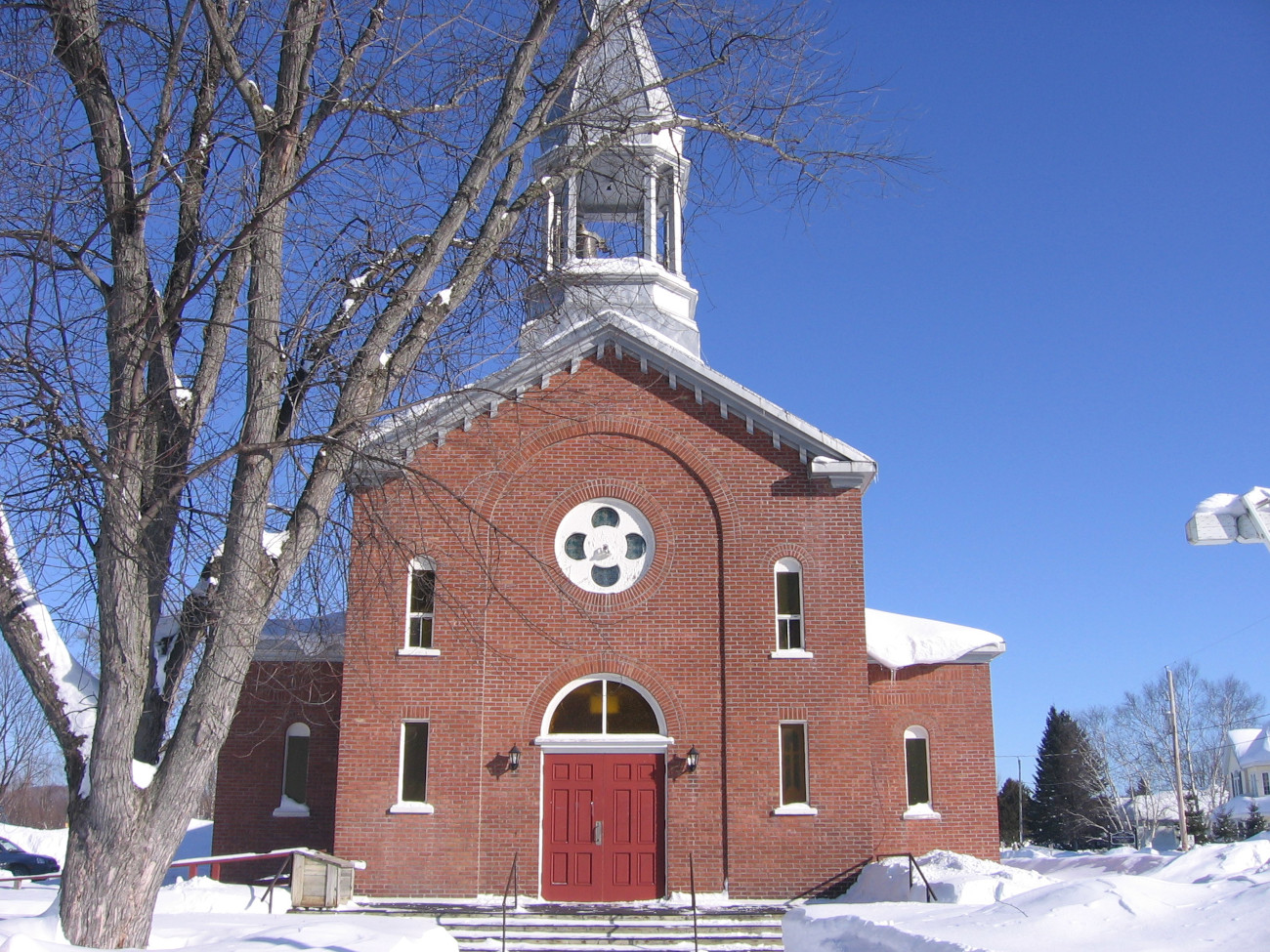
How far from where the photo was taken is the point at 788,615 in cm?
1895

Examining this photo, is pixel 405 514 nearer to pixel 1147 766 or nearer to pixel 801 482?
pixel 801 482

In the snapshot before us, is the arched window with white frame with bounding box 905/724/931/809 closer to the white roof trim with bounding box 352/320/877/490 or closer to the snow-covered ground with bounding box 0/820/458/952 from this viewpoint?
the white roof trim with bounding box 352/320/877/490

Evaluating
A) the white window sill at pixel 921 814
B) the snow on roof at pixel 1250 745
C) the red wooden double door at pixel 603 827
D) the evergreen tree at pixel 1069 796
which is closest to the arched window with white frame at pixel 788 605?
the red wooden double door at pixel 603 827

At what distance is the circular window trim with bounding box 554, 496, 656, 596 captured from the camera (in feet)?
62.8

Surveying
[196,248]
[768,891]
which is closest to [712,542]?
[768,891]

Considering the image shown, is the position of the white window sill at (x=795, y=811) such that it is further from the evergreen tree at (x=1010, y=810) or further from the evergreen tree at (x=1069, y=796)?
the evergreen tree at (x=1010, y=810)

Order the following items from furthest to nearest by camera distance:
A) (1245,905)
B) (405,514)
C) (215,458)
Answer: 1. (405,514)
2. (1245,905)
3. (215,458)

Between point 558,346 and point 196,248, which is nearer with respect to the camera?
point 196,248

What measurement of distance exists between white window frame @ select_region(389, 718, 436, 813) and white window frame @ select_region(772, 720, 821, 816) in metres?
5.23

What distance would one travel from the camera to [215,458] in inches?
313

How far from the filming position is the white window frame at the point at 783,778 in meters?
18.0

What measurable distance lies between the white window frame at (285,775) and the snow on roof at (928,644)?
393 inches

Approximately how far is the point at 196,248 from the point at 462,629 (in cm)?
1095

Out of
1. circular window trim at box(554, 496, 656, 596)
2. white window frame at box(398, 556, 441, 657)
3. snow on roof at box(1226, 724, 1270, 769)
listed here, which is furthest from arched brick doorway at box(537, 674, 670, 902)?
snow on roof at box(1226, 724, 1270, 769)
